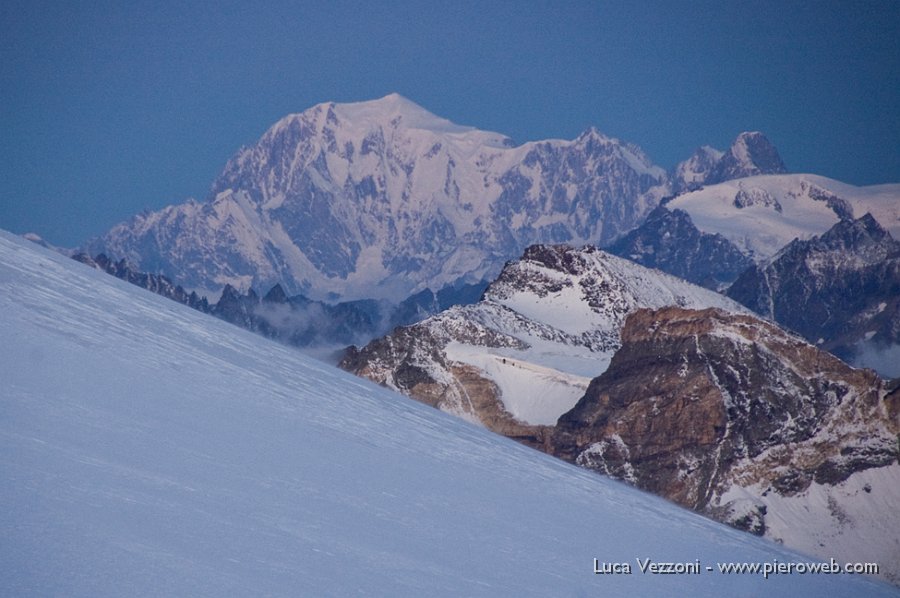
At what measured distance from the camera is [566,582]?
76.3 ft

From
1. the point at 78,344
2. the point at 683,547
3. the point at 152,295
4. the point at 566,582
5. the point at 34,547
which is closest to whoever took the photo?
the point at 34,547

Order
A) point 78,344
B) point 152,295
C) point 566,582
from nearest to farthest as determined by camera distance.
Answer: point 566,582 → point 78,344 → point 152,295

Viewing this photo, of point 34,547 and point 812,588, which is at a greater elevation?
point 812,588

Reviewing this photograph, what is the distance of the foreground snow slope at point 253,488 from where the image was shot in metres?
19.0

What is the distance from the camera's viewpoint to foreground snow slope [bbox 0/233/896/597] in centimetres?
1900

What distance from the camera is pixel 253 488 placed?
2239cm

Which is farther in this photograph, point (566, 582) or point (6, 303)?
point (6, 303)

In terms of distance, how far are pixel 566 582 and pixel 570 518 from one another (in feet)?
15.3

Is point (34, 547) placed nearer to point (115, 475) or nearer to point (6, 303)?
point (115, 475)

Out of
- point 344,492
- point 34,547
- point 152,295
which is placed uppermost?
point 152,295

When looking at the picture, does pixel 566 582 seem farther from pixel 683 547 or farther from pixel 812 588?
pixel 812 588

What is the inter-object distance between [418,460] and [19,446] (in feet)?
32.5

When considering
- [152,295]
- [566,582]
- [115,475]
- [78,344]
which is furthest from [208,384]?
[152,295]

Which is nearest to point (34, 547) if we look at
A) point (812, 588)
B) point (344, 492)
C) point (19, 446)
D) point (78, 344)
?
point (19, 446)
